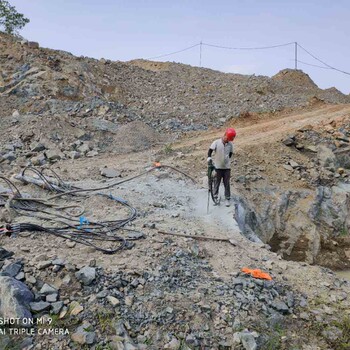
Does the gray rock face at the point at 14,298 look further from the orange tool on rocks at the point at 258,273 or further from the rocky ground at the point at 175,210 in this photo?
the orange tool on rocks at the point at 258,273

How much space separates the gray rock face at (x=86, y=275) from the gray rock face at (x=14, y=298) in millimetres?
573

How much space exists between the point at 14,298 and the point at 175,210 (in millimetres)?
3980

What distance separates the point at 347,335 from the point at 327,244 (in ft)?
20.7

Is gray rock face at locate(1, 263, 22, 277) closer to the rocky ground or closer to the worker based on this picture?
the rocky ground

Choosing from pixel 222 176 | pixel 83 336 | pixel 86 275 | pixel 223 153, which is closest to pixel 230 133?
pixel 223 153

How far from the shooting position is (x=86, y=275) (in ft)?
14.5

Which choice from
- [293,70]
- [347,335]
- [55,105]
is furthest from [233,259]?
[293,70]

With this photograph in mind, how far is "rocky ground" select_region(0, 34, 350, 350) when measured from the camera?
162 inches

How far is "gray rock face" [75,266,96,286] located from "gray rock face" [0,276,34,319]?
573mm

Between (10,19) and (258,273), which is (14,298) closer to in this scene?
(258,273)

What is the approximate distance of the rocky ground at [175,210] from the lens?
162 inches

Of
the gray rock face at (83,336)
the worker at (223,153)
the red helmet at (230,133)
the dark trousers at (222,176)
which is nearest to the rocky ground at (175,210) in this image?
the gray rock face at (83,336)

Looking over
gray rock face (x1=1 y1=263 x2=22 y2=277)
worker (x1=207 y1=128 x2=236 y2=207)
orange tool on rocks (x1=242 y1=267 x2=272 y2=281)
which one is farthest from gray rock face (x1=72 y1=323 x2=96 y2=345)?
worker (x1=207 y1=128 x2=236 y2=207)

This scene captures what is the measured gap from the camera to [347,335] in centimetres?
446
